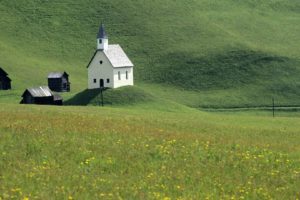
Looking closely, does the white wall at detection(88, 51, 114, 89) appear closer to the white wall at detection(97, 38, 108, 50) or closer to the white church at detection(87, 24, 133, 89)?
the white church at detection(87, 24, 133, 89)

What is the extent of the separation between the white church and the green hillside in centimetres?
552

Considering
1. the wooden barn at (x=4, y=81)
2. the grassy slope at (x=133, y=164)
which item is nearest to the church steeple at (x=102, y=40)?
the wooden barn at (x=4, y=81)

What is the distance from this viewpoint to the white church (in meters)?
100

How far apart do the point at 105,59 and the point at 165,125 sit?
209 ft

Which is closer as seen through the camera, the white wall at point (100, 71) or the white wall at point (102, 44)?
the white wall at point (102, 44)

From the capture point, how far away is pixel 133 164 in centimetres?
2353

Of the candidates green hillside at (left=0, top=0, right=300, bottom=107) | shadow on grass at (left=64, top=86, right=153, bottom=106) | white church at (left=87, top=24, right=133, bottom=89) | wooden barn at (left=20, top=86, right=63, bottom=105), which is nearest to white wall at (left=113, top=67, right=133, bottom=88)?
white church at (left=87, top=24, right=133, bottom=89)

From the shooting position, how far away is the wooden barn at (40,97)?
90500 mm

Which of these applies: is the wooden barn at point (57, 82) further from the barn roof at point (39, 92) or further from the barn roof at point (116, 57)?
the barn roof at point (39, 92)

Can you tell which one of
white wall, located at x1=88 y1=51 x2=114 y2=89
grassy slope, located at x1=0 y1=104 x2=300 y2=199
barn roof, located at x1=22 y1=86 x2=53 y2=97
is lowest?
grassy slope, located at x1=0 y1=104 x2=300 y2=199

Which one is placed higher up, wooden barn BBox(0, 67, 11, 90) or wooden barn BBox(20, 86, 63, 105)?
wooden barn BBox(0, 67, 11, 90)

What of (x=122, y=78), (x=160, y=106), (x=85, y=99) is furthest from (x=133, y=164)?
(x=122, y=78)

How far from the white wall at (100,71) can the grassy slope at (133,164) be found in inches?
2722

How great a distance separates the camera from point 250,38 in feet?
488
